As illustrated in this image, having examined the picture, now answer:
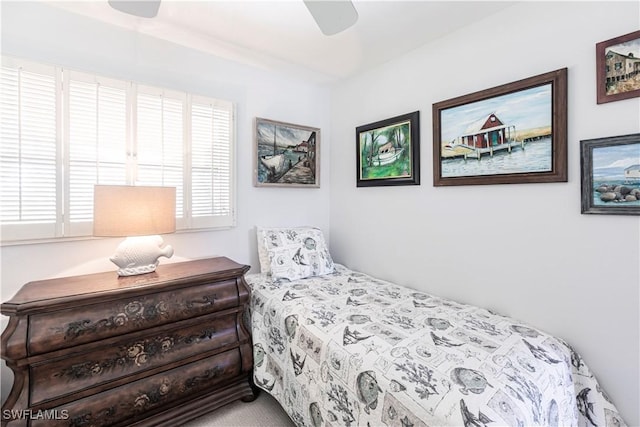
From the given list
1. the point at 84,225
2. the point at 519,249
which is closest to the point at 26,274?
the point at 84,225

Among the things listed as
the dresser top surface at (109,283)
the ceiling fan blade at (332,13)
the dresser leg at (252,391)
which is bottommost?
the dresser leg at (252,391)

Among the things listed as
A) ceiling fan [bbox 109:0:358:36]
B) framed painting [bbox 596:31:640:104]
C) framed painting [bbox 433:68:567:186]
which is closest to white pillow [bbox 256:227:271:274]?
framed painting [bbox 433:68:567:186]

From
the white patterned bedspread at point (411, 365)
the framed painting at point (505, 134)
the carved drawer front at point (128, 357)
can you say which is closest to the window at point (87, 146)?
the carved drawer front at point (128, 357)

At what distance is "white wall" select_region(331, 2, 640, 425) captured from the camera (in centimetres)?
132

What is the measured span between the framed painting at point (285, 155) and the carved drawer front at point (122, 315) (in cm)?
107

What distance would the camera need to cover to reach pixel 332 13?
1.29 m

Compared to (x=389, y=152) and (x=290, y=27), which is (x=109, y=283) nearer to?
(x=290, y=27)

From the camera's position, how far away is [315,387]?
4.66 ft

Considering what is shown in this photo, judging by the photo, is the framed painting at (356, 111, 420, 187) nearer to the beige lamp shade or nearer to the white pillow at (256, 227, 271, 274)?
the white pillow at (256, 227, 271, 274)

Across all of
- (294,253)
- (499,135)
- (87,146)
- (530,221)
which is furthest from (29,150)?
(530,221)

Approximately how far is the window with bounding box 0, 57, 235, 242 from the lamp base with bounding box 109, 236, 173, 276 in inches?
12.4

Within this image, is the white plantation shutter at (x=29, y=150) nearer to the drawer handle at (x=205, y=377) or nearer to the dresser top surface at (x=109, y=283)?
the dresser top surface at (x=109, y=283)

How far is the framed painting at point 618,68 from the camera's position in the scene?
1.25 m

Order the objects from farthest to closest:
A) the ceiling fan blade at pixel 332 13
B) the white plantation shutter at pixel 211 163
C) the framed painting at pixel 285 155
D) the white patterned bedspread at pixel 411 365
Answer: the framed painting at pixel 285 155 < the white plantation shutter at pixel 211 163 < the ceiling fan blade at pixel 332 13 < the white patterned bedspread at pixel 411 365
